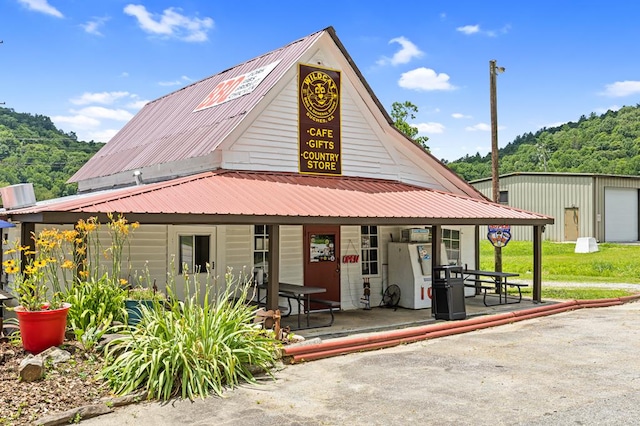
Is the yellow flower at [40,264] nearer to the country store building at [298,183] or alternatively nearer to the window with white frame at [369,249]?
the country store building at [298,183]

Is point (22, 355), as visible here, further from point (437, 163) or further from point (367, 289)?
point (437, 163)

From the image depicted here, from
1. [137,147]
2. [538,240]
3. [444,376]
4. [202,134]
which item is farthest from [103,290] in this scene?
[538,240]

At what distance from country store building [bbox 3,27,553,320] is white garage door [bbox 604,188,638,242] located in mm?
20166

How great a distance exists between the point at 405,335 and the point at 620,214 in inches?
1130

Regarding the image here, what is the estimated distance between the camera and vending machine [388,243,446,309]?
13.8m

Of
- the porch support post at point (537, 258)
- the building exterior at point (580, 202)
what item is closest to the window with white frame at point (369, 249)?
the porch support post at point (537, 258)

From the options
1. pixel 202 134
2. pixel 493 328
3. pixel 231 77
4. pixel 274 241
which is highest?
pixel 231 77

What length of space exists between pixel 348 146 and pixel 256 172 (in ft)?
8.62

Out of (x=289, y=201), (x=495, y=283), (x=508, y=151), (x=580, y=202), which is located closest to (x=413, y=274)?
(x=495, y=283)

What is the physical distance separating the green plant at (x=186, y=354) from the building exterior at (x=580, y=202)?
94.7ft

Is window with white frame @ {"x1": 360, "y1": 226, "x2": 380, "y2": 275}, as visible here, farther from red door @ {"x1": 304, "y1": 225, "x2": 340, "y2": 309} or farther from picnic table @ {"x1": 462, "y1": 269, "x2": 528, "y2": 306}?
picnic table @ {"x1": 462, "y1": 269, "x2": 528, "y2": 306}

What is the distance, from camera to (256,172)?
12469 millimetres

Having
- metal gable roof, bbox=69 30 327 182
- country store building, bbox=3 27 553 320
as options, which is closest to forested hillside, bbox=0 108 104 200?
metal gable roof, bbox=69 30 327 182

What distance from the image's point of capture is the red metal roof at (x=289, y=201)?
29.3ft
